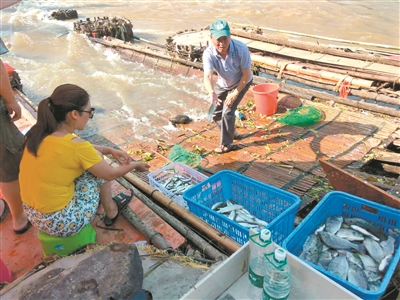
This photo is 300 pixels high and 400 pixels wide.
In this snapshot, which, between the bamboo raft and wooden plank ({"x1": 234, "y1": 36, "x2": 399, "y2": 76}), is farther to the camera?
wooden plank ({"x1": 234, "y1": 36, "x2": 399, "y2": 76})

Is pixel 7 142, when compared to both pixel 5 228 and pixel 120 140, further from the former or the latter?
pixel 120 140

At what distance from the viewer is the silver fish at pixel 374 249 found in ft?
9.38

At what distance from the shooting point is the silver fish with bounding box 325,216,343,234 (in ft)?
10.4

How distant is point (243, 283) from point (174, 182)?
9.23ft

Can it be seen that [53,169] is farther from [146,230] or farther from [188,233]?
[188,233]

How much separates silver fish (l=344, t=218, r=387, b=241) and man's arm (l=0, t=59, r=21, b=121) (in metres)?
3.59

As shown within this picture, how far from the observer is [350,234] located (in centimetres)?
310

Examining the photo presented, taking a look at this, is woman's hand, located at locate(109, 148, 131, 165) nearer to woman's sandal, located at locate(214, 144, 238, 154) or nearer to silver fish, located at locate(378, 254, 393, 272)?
silver fish, located at locate(378, 254, 393, 272)

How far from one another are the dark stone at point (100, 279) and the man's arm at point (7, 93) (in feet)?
5.74

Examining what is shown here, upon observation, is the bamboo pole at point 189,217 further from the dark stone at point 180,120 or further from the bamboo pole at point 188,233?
the dark stone at point 180,120

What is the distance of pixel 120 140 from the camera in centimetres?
752

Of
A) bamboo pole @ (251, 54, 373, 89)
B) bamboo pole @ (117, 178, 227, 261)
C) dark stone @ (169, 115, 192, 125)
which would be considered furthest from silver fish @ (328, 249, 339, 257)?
bamboo pole @ (251, 54, 373, 89)

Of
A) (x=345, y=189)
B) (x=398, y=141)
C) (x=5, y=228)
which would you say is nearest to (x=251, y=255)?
(x=345, y=189)


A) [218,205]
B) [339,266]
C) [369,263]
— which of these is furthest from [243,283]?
A: [218,205]
